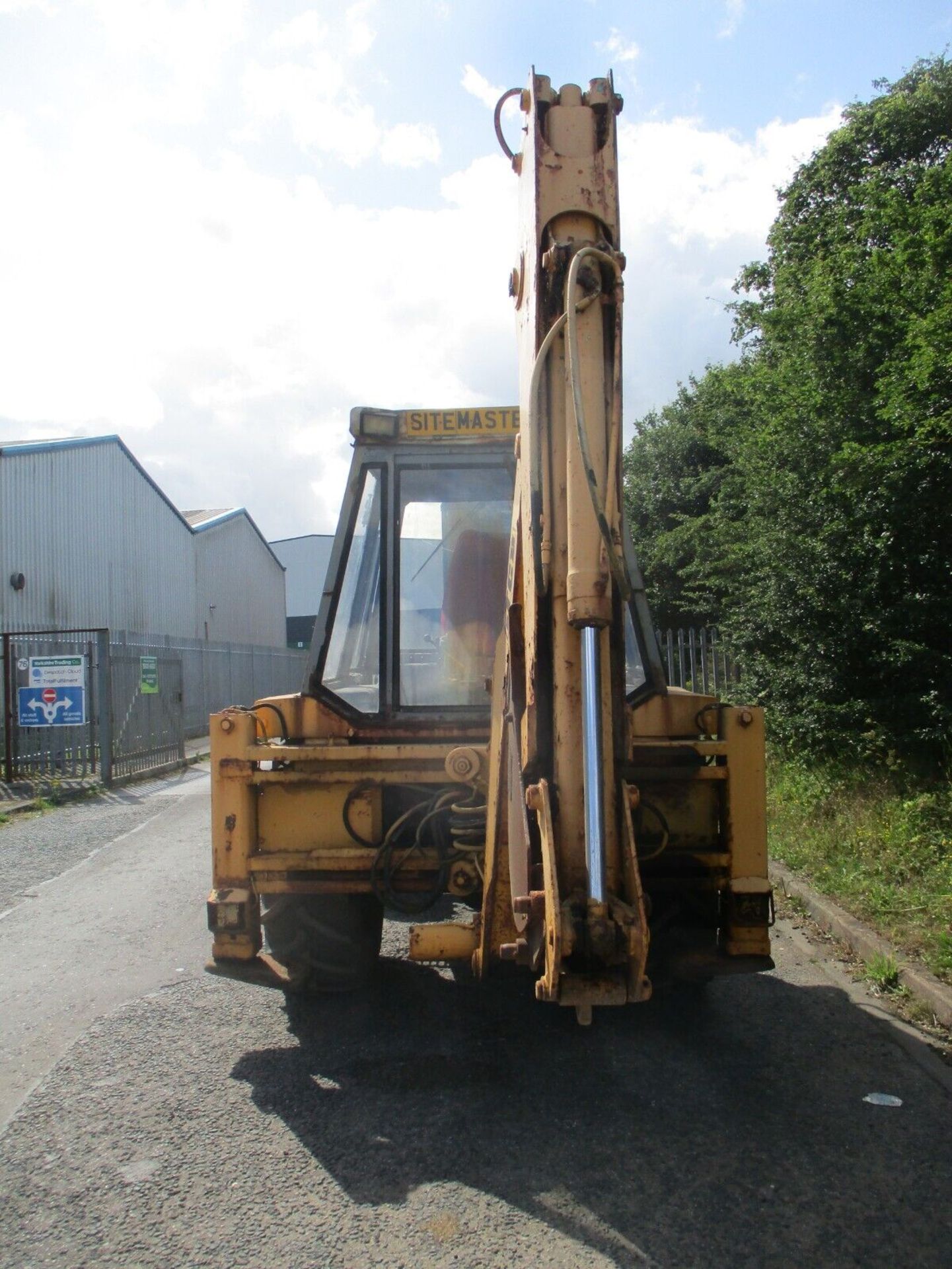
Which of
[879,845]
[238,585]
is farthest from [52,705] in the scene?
[238,585]

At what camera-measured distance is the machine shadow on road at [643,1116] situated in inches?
120

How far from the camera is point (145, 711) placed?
1706 cm

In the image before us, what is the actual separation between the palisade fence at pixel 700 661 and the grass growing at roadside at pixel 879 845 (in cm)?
242

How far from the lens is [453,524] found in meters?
5.28

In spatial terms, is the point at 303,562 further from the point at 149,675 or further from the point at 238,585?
the point at 149,675

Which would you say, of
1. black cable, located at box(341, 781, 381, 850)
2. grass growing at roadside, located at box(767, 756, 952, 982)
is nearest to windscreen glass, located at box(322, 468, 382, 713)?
black cable, located at box(341, 781, 381, 850)

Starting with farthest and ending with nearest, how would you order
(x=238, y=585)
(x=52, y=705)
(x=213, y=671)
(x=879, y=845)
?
1. (x=238, y=585)
2. (x=213, y=671)
3. (x=52, y=705)
4. (x=879, y=845)

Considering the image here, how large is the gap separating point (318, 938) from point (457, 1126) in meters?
1.25

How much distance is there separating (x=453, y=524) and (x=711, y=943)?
93.2 inches

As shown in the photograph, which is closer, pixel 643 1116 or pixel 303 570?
pixel 643 1116

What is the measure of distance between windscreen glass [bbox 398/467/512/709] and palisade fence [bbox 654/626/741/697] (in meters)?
7.05

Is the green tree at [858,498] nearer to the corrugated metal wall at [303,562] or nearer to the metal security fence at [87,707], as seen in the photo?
the metal security fence at [87,707]

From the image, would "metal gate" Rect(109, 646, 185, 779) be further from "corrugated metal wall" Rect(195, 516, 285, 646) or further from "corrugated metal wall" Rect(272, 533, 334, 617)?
"corrugated metal wall" Rect(272, 533, 334, 617)

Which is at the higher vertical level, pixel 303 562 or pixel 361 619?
pixel 303 562
